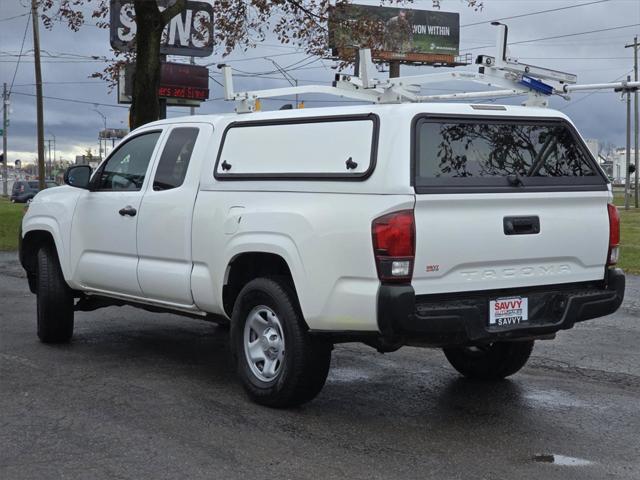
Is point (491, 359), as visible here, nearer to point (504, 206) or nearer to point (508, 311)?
point (508, 311)

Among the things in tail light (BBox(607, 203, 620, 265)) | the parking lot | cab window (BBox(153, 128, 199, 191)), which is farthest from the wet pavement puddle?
cab window (BBox(153, 128, 199, 191))

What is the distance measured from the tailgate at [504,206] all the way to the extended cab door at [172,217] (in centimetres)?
203

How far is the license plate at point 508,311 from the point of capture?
5375 millimetres

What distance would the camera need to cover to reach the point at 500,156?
5672 mm

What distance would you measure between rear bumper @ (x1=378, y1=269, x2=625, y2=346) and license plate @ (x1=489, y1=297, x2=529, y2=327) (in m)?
0.03

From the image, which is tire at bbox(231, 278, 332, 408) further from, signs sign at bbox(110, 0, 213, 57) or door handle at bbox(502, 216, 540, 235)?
signs sign at bbox(110, 0, 213, 57)

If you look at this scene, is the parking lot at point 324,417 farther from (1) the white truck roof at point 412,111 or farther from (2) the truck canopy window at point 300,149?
(1) the white truck roof at point 412,111

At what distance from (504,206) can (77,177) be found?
401cm

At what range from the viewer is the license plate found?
538 centimetres

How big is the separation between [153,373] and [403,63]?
7815 centimetres

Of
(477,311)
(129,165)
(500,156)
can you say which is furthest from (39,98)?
(477,311)

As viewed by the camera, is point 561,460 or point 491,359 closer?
point 561,460

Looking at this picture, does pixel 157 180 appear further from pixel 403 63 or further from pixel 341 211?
pixel 403 63

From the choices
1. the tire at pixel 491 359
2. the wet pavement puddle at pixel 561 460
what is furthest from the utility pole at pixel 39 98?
the wet pavement puddle at pixel 561 460
